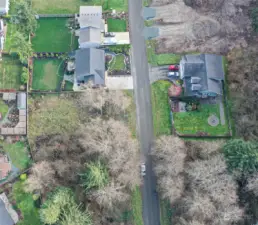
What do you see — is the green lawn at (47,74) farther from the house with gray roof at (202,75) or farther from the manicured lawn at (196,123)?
the house with gray roof at (202,75)

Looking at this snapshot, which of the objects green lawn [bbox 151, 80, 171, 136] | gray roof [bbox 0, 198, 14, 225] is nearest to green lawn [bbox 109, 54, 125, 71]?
green lawn [bbox 151, 80, 171, 136]

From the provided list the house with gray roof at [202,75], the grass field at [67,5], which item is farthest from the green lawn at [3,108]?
the house with gray roof at [202,75]

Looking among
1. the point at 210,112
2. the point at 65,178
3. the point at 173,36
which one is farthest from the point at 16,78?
the point at 210,112

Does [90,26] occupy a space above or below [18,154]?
above

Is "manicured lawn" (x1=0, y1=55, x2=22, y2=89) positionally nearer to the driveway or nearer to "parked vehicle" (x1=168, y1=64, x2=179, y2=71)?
the driveway

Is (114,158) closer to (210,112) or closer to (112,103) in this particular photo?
(112,103)

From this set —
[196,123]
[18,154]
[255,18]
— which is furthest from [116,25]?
[18,154]

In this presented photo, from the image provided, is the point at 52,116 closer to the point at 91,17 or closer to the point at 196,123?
the point at 91,17
